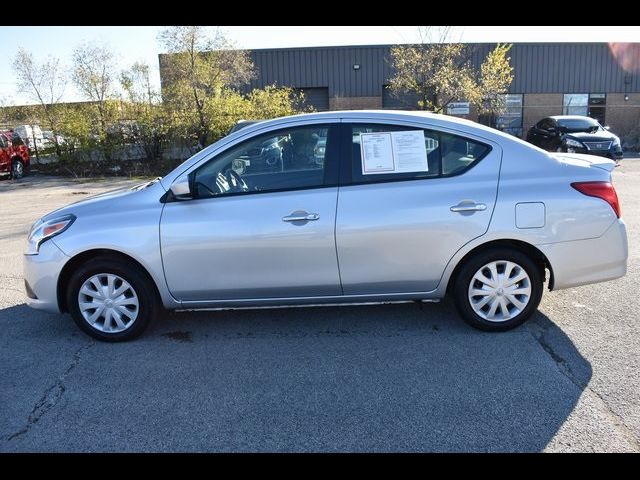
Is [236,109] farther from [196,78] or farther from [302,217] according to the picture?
[302,217]

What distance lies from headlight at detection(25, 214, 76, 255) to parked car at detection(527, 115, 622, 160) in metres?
16.4

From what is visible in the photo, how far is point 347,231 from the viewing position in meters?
3.81

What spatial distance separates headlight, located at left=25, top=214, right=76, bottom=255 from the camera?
3967 millimetres

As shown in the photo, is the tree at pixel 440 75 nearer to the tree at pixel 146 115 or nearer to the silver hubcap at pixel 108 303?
the tree at pixel 146 115

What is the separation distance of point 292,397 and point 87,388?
1.40 meters

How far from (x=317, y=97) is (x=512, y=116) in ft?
35.2

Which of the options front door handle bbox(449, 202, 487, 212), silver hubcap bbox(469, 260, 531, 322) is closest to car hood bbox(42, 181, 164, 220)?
front door handle bbox(449, 202, 487, 212)

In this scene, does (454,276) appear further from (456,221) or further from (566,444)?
(566,444)

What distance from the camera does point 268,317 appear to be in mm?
4512

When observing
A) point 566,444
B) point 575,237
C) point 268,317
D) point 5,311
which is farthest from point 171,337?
point 575,237

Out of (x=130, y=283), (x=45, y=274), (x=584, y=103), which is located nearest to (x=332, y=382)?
(x=130, y=283)

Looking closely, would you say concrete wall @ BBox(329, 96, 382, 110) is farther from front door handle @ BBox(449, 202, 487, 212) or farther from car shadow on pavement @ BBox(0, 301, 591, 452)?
front door handle @ BBox(449, 202, 487, 212)

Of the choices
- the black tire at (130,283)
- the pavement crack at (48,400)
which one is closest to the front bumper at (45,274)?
the black tire at (130,283)

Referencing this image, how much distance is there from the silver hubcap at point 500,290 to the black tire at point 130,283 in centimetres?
253
